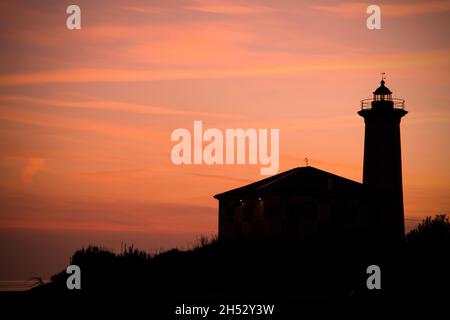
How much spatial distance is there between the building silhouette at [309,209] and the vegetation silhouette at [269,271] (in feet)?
5.32

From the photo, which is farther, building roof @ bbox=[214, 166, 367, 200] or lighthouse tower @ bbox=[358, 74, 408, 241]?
lighthouse tower @ bbox=[358, 74, 408, 241]

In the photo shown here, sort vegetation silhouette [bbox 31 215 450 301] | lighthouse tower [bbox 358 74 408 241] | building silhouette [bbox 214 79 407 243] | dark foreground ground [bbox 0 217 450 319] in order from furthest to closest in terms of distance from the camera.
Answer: lighthouse tower [bbox 358 74 408 241] → building silhouette [bbox 214 79 407 243] → vegetation silhouette [bbox 31 215 450 301] → dark foreground ground [bbox 0 217 450 319]

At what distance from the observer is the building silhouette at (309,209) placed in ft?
136

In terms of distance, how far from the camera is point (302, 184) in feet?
138

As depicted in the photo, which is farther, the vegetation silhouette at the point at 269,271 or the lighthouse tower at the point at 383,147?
the lighthouse tower at the point at 383,147

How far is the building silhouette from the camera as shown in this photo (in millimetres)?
41344

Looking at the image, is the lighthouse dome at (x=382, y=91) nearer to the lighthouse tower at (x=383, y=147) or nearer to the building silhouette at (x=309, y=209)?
the lighthouse tower at (x=383, y=147)

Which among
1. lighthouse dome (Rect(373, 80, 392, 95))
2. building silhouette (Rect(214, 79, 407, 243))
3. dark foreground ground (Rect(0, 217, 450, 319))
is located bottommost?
Answer: dark foreground ground (Rect(0, 217, 450, 319))

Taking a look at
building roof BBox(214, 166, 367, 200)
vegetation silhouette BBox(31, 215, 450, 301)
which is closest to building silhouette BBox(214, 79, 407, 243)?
building roof BBox(214, 166, 367, 200)

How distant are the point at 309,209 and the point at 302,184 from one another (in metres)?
1.42

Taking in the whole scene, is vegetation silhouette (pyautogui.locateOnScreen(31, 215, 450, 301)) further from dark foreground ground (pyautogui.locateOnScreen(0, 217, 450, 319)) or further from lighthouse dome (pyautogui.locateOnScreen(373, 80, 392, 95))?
lighthouse dome (pyautogui.locateOnScreen(373, 80, 392, 95))

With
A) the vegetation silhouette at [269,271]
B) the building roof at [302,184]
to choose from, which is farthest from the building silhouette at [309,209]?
the vegetation silhouette at [269,271]
